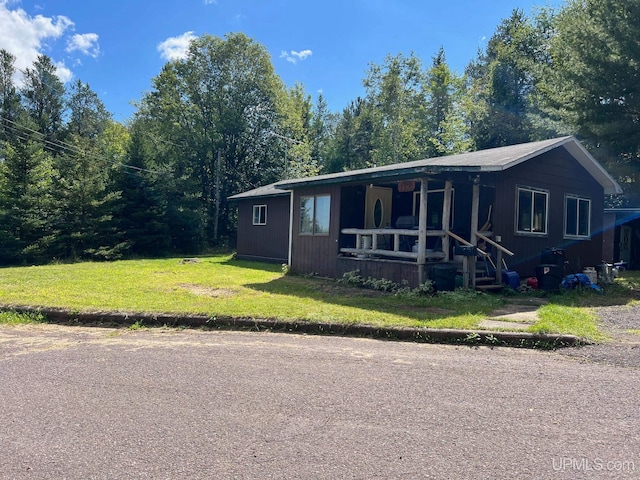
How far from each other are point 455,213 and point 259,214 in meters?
8.95

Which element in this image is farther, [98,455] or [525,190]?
[525,190]

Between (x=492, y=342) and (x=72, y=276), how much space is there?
1069 cm

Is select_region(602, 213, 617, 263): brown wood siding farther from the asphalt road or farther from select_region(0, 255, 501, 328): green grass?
the asphalt road

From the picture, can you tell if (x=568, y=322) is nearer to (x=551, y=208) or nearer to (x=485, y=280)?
(x=485, y=280)

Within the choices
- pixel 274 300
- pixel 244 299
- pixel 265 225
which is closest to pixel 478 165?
pixel 274 300

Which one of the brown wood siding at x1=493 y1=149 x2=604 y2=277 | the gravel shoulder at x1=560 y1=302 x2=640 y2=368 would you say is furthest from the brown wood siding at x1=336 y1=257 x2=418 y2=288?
the gravel shoulder at x1=560 y1=302 x2=640 y2=368

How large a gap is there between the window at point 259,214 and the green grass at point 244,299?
252 inches

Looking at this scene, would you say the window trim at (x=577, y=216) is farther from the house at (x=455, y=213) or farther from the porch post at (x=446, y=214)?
the porch post at (x=446, y=214)

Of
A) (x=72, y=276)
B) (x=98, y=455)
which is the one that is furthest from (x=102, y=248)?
(x=98, y=455)

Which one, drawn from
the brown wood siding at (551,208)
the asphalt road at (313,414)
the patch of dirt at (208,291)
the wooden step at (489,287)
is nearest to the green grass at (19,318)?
the asphalt road at (313,414)

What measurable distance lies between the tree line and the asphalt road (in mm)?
15575

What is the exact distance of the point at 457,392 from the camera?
12.1ft

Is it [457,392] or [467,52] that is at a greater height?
[467,52]

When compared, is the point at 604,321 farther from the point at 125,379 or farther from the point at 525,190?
the point at 125,379
